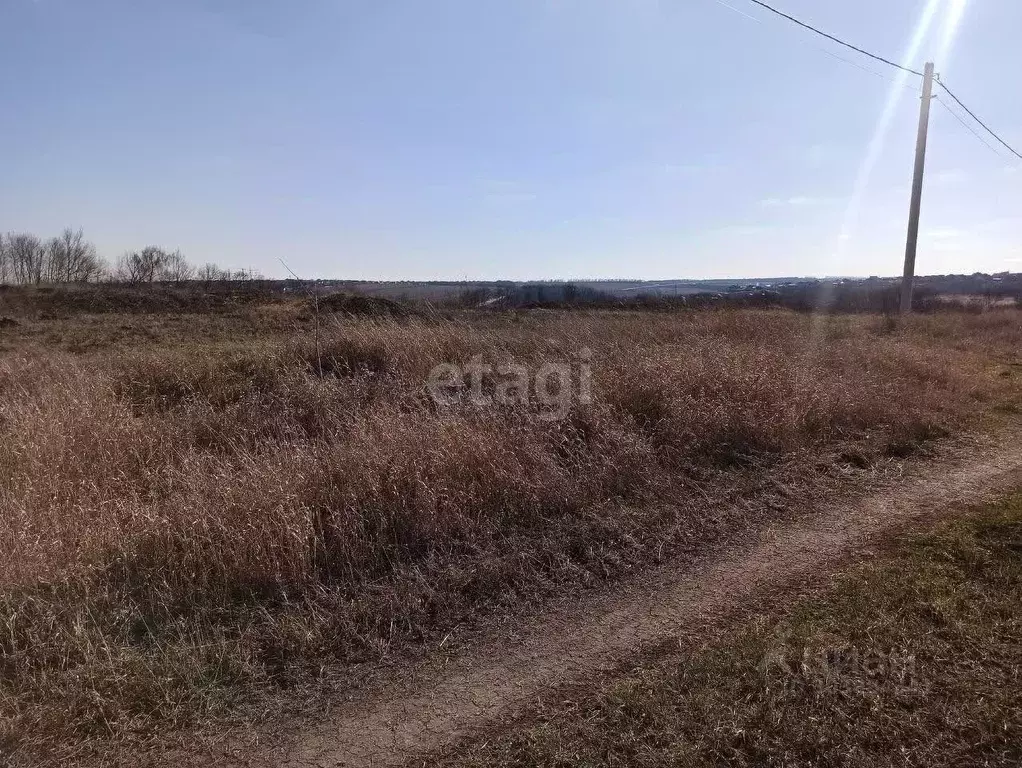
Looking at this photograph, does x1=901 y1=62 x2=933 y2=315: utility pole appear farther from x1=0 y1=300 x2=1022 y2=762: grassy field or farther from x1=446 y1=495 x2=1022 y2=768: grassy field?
x1=446 y1=495 x2=1022 y2=768: grassy field

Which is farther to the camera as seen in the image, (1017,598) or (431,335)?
(431,335)

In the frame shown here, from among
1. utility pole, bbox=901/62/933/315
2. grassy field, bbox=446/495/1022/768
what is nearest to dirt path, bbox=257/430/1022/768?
grassy field, bbox=446/495/1022/768

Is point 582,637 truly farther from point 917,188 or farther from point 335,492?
point 917,188

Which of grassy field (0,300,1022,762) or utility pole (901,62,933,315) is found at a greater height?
utility pole (901,62,933,315)

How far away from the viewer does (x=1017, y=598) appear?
3.24 metres

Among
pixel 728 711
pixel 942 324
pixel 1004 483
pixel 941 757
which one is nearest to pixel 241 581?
pixel 728 711

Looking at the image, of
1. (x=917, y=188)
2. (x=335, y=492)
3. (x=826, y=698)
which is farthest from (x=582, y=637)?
(x=917, y=188)

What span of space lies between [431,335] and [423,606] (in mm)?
5643

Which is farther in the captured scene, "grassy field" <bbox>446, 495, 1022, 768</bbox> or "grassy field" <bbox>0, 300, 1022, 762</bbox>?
"grassy field" <bbox>0, 300, 1022, 762</bbox>

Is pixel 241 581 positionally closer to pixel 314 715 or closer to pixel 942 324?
pixel 314 715

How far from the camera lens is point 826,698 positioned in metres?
2.45

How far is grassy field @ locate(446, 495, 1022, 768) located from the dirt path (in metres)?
0.19

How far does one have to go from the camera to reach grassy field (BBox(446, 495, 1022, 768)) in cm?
220

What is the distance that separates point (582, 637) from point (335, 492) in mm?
2024
